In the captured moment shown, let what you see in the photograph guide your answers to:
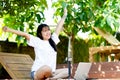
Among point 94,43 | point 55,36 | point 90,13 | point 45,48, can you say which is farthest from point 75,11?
point 94,43

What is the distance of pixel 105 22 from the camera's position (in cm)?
477

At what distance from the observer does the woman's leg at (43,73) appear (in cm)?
350

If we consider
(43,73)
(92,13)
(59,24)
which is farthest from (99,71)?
(92,13)

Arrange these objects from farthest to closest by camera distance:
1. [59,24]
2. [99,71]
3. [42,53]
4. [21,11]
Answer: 1. [21,11]
2. [59,24]
3. [42,53]
4. [99,71]

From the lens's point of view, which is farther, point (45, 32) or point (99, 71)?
point (45, 32)

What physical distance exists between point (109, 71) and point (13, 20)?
2.61 meters

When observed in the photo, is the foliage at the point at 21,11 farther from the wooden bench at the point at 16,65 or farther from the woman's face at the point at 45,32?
the woman's face at the point at 45,32

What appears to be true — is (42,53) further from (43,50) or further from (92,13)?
(92,13)

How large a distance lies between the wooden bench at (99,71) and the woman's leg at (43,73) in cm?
32

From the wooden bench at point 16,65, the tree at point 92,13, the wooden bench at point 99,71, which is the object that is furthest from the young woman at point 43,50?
the tree at point 92,13

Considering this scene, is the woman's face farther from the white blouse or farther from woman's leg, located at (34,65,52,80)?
woman's leg, located at (34,65,52,80)

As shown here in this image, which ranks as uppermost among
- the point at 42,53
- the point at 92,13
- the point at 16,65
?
the point at 92,13

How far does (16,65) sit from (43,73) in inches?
49.4

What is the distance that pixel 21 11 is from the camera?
5.34 meters
